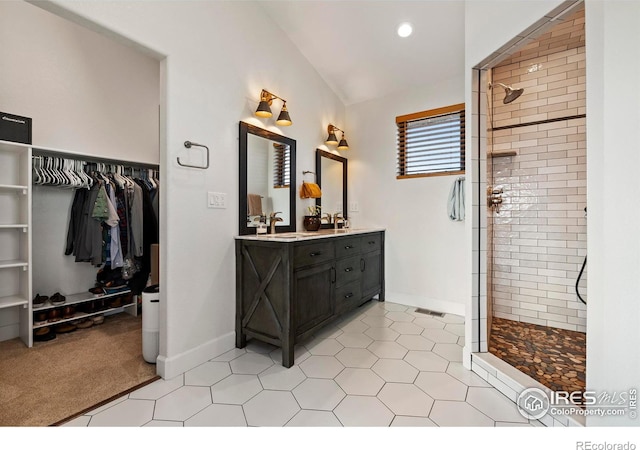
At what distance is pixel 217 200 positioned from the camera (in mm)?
2152

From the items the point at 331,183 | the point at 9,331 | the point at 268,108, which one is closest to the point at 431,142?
the point at 331,183

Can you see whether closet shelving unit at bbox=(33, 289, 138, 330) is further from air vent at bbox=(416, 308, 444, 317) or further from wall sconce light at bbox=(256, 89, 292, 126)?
air vent at bbox=(416, 308, 444, 317)

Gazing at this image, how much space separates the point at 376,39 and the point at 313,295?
2497 mm

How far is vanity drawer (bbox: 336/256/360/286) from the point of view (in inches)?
103

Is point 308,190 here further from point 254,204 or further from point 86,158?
point 86,158

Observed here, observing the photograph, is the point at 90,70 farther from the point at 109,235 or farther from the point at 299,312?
the point at 299,312

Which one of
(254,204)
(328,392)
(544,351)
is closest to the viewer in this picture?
(328,392)

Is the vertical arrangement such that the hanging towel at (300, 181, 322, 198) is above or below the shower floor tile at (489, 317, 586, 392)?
above

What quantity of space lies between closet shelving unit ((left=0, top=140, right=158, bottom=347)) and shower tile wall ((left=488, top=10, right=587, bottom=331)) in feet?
12.3

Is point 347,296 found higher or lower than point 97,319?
higher

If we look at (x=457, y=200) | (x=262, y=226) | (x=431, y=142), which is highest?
(x=431, y=142)

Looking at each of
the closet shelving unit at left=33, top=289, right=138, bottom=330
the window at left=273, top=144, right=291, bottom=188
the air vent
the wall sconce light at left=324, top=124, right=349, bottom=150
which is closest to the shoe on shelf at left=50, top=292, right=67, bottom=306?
the closet shelving unit at left=33, top=289, right=138, bottom=330

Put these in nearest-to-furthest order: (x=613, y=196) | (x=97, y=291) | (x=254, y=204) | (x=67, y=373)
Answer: (x=613, y=196) < (x=67, y=373) < (x=254, y=204) < (x=97, y=291)

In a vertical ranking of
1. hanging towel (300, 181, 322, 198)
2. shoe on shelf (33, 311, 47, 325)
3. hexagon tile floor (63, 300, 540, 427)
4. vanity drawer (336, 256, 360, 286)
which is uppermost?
hanging towel (300, 181, 322, 198)
